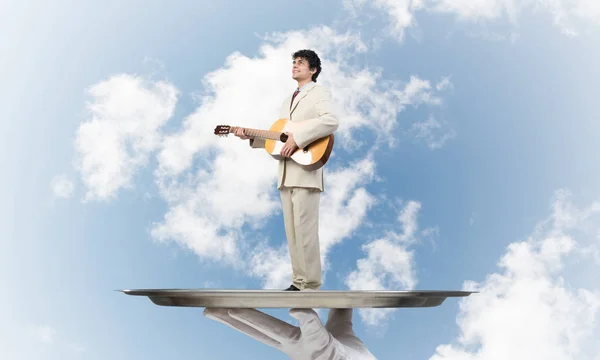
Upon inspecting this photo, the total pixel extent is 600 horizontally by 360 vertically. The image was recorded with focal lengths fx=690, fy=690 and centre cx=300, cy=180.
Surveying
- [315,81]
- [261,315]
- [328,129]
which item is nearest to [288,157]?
[328,129]

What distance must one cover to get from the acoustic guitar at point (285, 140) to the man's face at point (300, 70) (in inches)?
13.3

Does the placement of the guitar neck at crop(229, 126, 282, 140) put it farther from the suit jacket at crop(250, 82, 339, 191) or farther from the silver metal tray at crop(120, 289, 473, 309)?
the silver metal tray at crop(120, 289, 473, 309)

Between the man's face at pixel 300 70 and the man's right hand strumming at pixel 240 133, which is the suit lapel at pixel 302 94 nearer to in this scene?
the man's face at pixel 300 70

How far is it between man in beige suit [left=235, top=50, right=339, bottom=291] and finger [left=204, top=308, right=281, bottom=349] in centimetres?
40

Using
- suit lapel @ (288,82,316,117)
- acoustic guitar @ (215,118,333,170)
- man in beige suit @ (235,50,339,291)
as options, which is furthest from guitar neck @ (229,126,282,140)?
suit lapel @ (288,82,316,117)

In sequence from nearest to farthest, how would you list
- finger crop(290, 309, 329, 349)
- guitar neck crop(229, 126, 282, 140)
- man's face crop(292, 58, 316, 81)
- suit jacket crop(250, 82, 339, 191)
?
finger crop(290, 309, 329, 349) → suit jacket crop(250, 82, 339, 191) → guitar neck crop(229, 126, 282, 140) → man's face crop(292, 58, 316, 81)

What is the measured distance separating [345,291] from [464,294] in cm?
89

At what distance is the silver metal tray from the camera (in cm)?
413

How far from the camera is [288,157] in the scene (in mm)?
4777

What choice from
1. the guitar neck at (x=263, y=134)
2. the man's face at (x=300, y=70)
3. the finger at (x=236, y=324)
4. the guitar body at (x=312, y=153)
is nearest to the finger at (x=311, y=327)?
the finger at (x=236, y=324)

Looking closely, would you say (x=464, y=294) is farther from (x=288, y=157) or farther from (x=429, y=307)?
(x=288, y=157)

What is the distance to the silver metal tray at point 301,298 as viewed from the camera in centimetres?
413

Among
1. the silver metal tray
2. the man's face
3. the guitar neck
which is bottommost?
the silver metal tray

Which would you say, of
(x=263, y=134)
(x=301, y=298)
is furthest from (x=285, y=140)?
(x=301, y=298)
